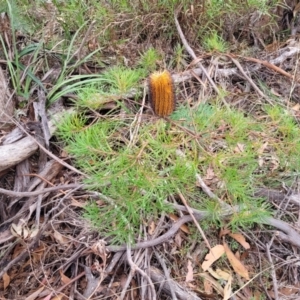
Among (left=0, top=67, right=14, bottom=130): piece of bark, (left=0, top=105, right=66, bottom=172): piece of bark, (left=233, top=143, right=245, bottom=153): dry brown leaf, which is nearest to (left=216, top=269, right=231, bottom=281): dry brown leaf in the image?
(left=233, top=143, right=245, bottom=153): dry brown leaf


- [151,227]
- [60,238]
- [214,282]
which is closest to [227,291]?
[214,282]

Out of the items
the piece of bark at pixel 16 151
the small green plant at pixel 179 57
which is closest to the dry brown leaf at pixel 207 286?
the piece of bark at pixel 16 151

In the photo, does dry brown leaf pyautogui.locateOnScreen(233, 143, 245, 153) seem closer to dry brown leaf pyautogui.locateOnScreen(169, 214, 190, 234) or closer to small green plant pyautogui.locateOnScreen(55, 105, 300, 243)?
small green plant pyautogui.locateOnScreen(55, 105, 300, 243)

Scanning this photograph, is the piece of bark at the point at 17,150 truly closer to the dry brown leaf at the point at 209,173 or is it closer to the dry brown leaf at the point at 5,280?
the dry brown leaf at the point at 5,280

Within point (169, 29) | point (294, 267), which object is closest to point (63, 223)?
point (294, 267)

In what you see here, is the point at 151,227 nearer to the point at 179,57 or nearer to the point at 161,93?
the point at 161,93

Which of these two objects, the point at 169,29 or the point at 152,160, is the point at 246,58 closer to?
the point at 169,29

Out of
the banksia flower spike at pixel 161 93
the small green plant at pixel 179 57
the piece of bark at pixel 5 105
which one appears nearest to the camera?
→ the banksia flower spike at pixel 161 93

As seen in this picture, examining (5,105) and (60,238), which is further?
(5,105)
